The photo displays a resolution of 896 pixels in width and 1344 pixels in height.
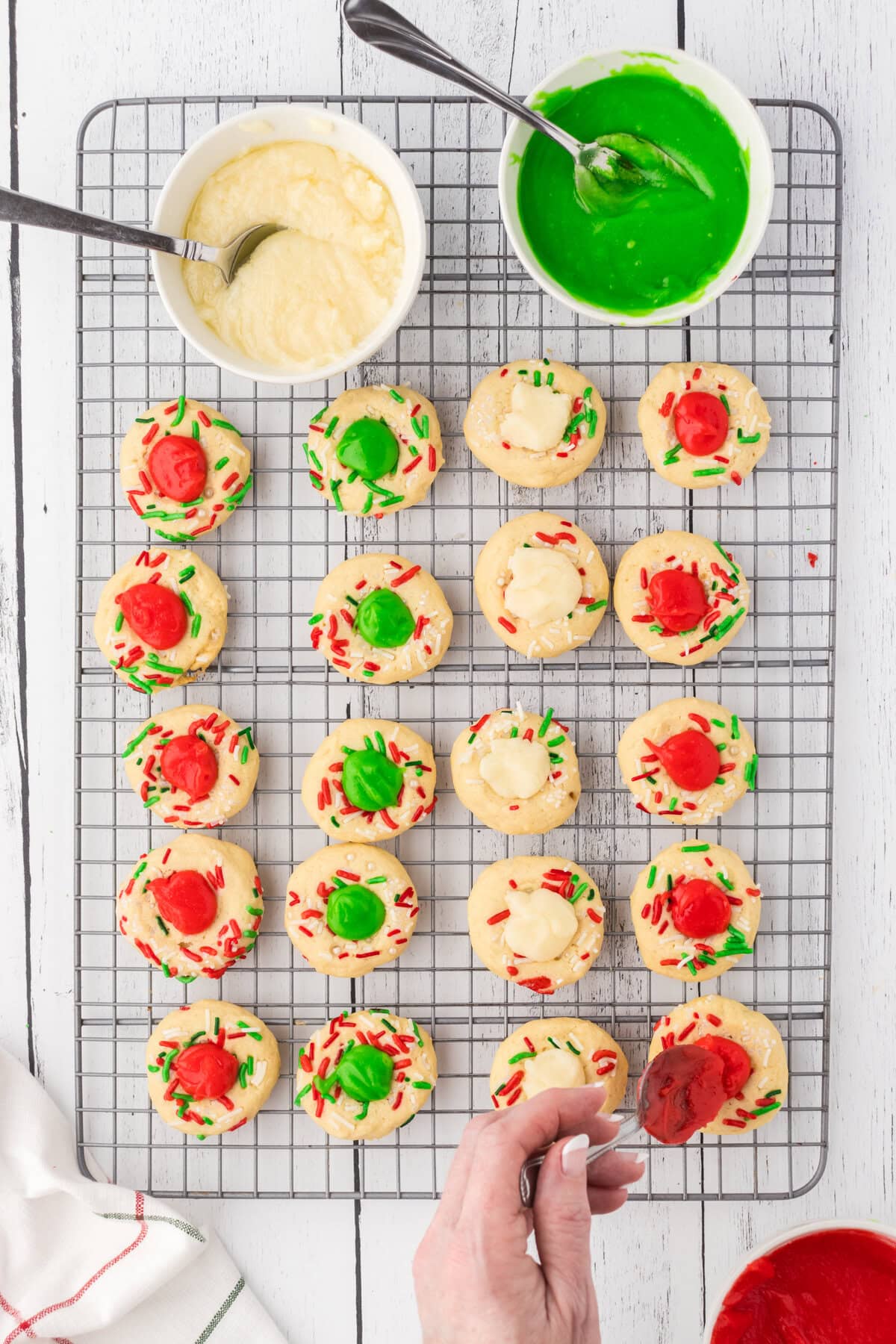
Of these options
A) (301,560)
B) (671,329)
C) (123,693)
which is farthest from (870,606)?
(123,693)

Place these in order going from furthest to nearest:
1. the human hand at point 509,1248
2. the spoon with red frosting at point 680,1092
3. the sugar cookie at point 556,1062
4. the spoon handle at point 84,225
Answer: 1. the sugar cookie at point 556,1062
2. the spoon with red frosting at point 680,1092
3. the spoon handle at point 84,225
4. the human hand at point 509,1248

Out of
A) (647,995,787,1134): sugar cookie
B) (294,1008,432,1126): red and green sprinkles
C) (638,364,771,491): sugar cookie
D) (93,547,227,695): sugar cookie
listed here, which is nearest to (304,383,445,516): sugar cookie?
(93,547,227,695): sugar cookie

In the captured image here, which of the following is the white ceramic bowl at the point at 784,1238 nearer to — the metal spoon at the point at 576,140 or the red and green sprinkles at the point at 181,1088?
the red and green sprinkles at the point at 181,1088

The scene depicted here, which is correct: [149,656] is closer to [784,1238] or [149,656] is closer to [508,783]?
[508,783]

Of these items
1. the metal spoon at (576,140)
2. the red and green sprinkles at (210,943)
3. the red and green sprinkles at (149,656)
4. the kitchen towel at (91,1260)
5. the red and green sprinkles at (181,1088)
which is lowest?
the kitchen towel at (91,1260)

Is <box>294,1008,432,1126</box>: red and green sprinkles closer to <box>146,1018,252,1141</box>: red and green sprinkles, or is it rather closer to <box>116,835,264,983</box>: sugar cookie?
<box>146,1018,252,1141</box>: red and green sprinkles

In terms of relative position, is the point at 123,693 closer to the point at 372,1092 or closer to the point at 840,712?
the point at 372,1092

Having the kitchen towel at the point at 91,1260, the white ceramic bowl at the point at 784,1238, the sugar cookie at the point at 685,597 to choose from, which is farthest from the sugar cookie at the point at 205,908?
the white ceramic bowl at the point at 784,1238
